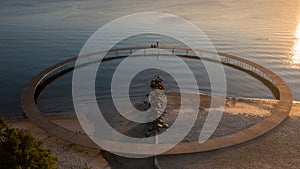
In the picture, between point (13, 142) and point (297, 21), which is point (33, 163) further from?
point (297, 21)

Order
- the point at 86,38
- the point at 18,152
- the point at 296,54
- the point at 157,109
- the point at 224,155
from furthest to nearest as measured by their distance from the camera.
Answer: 1. the point at 86,38
2. the point at 296,54
3. the point at 157,109
4. the point at 224,155
5. the point at 18,152

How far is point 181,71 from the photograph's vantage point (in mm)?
35812

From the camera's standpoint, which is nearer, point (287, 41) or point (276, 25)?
point (287, 41)

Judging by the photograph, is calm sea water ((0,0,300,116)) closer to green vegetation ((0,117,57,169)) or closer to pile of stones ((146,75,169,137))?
pile of stones ((146,75,169,137))

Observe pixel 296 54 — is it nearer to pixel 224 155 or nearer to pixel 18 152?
pixel 224 155

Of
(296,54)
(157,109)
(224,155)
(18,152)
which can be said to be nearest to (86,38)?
(157,109)

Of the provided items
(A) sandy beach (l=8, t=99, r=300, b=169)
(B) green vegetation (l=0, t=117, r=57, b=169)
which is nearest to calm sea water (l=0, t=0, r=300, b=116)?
(A) sandy beach (l=8, t=99, r=300, b=169)

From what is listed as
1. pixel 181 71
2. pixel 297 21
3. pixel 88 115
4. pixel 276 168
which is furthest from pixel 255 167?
pixel 297 21

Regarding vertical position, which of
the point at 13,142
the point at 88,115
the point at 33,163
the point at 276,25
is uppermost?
the point at 276,25

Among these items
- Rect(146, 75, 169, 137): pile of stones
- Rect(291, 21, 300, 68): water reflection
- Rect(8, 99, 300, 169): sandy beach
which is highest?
Rect(291, 21, 300, 68): water reflection

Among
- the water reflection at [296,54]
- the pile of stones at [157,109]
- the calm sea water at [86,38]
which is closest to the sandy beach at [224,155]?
the pile of stones at [157,109]

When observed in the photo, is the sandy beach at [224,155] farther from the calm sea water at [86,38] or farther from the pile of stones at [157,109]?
the calm sea water at [86,38]

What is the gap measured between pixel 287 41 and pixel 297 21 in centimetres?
2404

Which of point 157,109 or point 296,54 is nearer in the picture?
point 157,109
